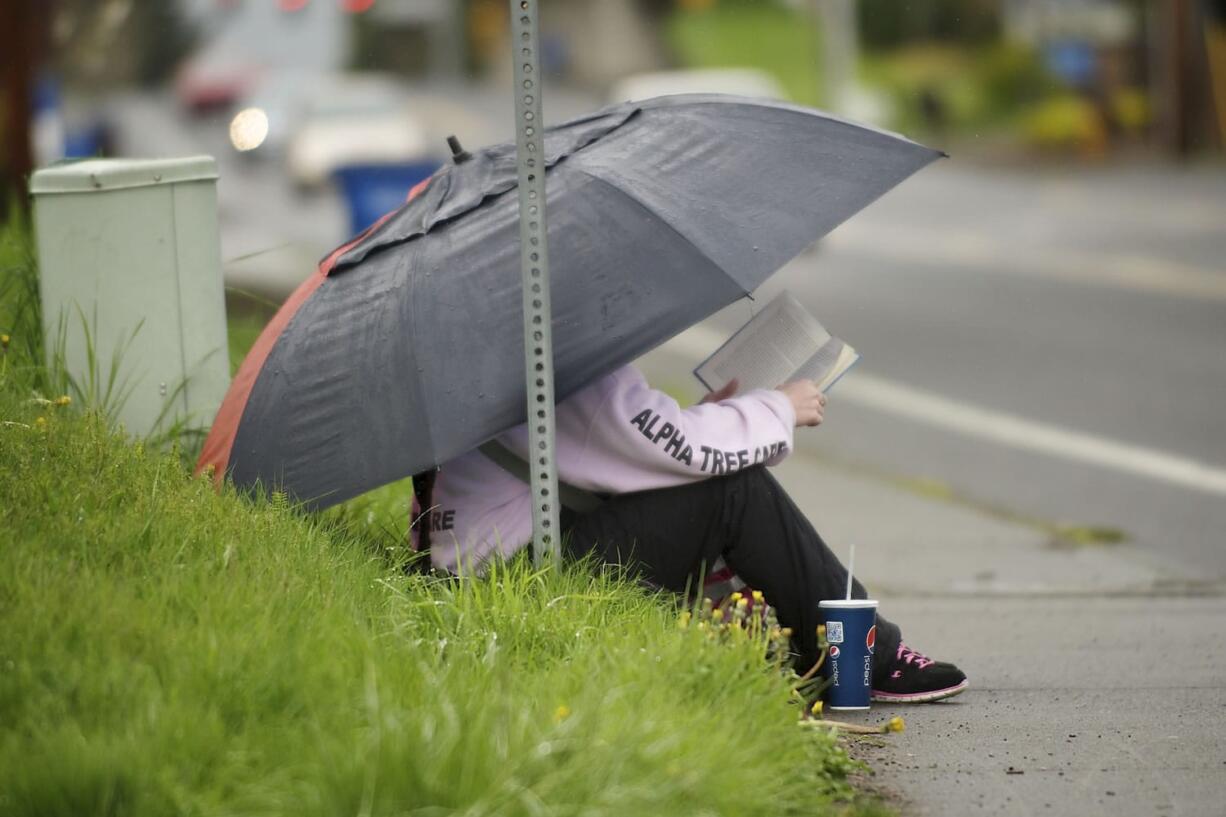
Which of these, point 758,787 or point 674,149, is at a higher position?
point 674,149

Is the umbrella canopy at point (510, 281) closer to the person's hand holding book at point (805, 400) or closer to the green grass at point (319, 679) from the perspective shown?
the green grass at point (319, 679)

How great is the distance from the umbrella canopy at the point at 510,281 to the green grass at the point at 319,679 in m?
0.25

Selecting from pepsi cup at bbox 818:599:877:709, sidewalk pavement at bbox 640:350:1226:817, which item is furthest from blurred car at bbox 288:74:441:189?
pepsi cup at bbox 818:599:877:709

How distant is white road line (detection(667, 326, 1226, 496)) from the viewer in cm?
877

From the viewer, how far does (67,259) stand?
5.18 m

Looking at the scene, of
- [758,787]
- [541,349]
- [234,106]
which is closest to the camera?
[758,787]

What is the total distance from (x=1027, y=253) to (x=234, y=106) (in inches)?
1114

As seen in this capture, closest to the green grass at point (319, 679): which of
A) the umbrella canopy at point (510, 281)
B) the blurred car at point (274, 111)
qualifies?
the umbrella canopy at point (510, 281)

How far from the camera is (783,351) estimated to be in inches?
175

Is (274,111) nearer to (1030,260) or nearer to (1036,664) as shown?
(1030,260)

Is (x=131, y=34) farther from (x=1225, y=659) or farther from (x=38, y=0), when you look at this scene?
(x=1225, y=659)

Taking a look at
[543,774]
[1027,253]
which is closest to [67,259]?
[543,774]

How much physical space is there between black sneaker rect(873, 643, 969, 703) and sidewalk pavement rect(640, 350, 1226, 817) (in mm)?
36

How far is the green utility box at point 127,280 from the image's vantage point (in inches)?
203
